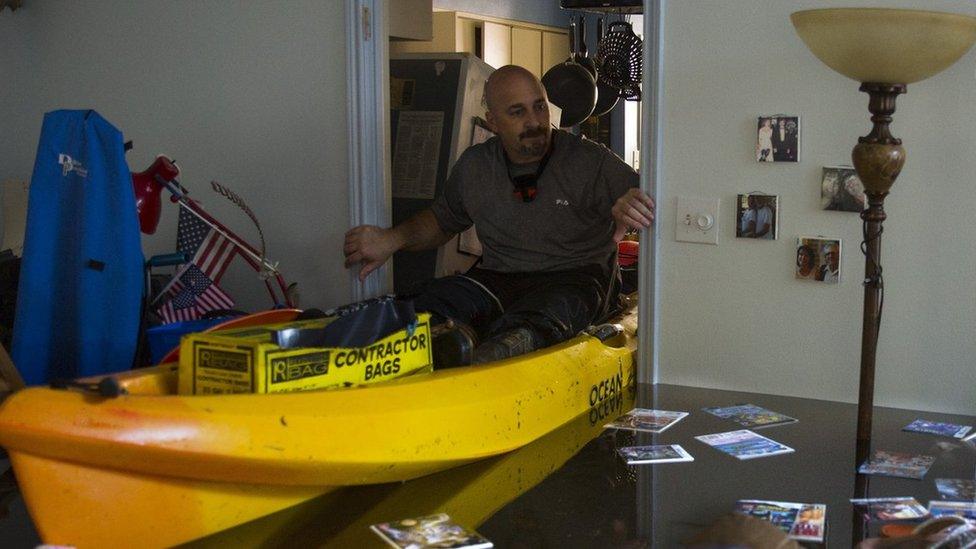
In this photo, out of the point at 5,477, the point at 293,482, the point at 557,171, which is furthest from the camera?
the point at 557,171

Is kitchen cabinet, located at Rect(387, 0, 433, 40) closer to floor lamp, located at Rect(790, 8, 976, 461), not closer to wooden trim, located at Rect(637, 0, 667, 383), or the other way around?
wooden trim, located at Rect(637, 0, 667, 383)

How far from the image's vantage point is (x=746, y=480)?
288 cm

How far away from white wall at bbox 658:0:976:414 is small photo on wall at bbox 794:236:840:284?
24mm

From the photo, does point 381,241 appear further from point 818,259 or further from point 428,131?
point 818,259

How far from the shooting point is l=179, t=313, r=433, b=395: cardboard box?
8.22 ft

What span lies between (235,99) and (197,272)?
93cm

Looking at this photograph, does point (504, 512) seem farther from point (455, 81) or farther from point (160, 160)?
point (455, 81)

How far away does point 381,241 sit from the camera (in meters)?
4.05

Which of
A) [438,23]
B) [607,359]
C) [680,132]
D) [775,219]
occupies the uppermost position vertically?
[438,23]

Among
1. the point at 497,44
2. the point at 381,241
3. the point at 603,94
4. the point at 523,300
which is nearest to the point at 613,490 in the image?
the point at 523,300

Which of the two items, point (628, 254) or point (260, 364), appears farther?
point (628, 254)

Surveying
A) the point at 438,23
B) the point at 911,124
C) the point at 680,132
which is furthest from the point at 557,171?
the point at 438,23

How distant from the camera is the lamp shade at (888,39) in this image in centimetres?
273

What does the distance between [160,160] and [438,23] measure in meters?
2.89
